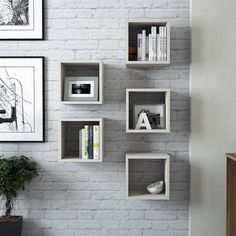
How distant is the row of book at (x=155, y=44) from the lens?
2.48 meters

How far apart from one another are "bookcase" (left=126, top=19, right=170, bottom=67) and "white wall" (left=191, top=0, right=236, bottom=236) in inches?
9.3

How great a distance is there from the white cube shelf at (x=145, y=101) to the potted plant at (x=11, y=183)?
746 mm

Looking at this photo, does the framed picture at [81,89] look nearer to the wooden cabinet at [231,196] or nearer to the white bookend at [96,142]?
the white bookend at [96,142]

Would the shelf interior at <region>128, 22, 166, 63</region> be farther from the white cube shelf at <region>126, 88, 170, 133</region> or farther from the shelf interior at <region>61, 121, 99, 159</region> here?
the shelf interior at <region>61, 121, 99, 159</region>

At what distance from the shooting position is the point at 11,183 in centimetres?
247

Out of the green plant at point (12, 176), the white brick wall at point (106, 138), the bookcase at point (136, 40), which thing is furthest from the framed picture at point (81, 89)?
the green plant at point (12, 176)

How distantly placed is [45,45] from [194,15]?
1.06 m

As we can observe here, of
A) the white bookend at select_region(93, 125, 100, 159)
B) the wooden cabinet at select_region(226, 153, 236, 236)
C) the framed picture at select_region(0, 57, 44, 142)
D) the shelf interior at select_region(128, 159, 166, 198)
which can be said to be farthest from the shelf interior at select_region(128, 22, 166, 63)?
the wooden cabinet at select_region(226, 153, 236, 236)

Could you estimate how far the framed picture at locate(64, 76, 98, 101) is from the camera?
255 cm

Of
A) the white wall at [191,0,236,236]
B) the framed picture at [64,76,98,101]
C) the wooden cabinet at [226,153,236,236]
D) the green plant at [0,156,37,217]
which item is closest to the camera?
the wooden cabinet at [226,153,236,236]

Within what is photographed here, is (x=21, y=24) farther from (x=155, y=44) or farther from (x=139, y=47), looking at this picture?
(x=155, y=44)

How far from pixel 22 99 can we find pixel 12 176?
552 millimetres

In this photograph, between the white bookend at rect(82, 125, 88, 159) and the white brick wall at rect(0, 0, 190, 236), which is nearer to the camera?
the white bookend at rect(82, 125, 88, 159)

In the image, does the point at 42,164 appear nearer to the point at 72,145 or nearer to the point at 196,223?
the point at 72,145
